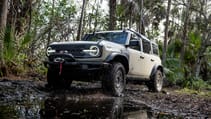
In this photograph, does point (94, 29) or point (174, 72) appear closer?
point (174, 72)

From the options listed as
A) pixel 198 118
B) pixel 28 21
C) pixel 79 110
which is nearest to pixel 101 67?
pixel 79 110

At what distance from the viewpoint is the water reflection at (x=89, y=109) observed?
5504mm

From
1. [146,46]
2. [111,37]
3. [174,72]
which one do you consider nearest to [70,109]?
[111,37]

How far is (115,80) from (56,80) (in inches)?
62.2

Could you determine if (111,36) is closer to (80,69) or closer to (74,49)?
(74,49)

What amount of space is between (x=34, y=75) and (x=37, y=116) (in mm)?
7374

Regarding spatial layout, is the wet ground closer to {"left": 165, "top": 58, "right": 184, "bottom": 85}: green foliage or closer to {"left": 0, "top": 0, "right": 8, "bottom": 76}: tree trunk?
{"left": 0, "top": 0, "right": 8, "bottom": 76}: tree trunk

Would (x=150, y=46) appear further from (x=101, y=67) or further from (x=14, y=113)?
(x=14, y=113)

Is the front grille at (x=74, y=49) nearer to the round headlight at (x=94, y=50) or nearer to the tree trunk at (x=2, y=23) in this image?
the round headlight at (x=94, y=50)

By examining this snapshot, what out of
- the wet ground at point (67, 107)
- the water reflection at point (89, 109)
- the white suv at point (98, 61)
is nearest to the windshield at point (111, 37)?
the white suv at point (98, 61)

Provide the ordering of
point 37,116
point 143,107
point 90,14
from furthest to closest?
point 90,14, point 143,107, point 37,116

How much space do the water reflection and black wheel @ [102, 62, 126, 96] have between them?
0.83 m

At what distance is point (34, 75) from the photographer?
12352mm

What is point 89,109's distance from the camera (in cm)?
621
